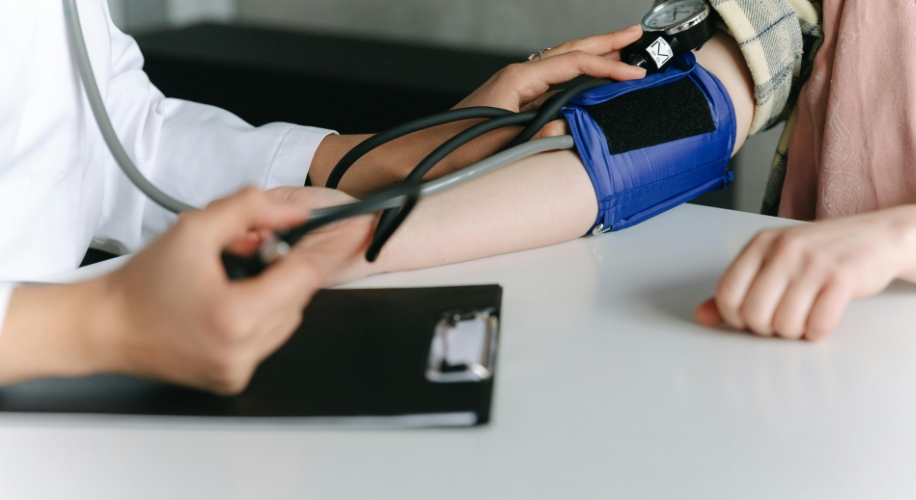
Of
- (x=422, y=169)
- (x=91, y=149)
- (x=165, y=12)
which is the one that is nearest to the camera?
(x=422, y=169)

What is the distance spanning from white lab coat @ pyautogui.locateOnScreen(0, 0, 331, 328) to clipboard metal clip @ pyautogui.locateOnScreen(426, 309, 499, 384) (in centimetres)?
25

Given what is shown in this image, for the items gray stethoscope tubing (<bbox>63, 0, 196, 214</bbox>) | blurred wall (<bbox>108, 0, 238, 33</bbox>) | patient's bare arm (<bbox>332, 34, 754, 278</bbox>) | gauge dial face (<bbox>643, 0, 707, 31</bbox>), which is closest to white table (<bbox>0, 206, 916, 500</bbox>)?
patient's bare arm (<bbox>332, 34, 754, 278</bbox>)

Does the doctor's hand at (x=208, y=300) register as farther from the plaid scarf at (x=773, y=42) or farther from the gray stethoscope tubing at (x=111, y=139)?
the plaid scarf at (x=773, y=42)

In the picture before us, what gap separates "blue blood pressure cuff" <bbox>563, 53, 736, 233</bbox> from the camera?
2.04 ft

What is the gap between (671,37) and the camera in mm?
685

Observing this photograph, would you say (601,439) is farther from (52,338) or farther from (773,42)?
(773,42)

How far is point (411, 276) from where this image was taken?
0.55 metres

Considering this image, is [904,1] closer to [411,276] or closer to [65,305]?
[411,276]

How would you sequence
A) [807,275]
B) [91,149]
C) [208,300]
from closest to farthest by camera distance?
[208,300] < [807,275] < [91,149]

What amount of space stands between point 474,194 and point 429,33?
1822mm

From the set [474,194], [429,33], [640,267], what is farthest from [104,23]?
[429,33]

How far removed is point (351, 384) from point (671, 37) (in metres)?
0.49

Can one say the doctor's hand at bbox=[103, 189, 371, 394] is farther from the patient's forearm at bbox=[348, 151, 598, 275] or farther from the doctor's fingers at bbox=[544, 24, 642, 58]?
the doctor's fingers at bbox=[544, 24, 642, 58]

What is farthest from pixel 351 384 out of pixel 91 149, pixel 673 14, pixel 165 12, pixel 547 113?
pixel 165 12
